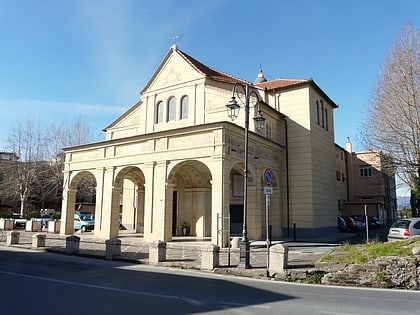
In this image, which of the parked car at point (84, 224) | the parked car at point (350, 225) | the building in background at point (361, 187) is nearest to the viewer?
the parked car at point (84, 224)

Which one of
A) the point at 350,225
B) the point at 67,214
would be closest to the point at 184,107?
the point at 67,214

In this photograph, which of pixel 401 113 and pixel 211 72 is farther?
pixel 211 72

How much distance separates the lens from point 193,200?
86.9ft

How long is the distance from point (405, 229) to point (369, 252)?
7425 mm

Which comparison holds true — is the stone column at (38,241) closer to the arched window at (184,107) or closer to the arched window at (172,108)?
the arched window at (172,108)

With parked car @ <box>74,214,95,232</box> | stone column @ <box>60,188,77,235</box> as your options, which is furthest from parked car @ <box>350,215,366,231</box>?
stone column @ <box>60,188,77,235</box>

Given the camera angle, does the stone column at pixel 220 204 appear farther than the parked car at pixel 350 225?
No

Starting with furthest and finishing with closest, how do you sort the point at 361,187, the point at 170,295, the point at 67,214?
the point at 361,187
the point at 67,214
the point at 170,295

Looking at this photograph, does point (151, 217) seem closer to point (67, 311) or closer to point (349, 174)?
point (67, 311)

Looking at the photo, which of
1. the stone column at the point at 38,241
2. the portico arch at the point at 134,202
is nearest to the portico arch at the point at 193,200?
the portico arch at the point at 134,202

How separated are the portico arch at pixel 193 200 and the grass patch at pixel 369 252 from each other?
1456 centimetres

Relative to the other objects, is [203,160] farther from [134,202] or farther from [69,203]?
[134,202]

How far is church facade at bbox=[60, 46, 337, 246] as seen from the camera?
21.0 meters

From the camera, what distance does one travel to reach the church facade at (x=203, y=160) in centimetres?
2100
